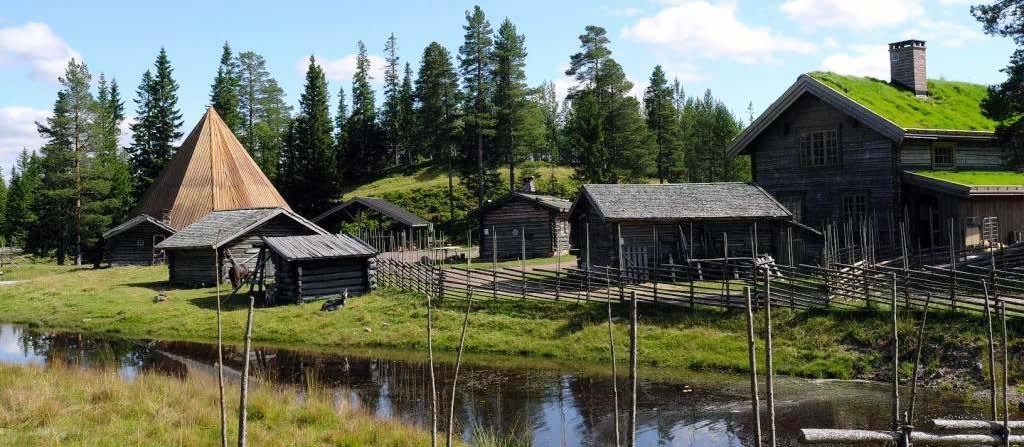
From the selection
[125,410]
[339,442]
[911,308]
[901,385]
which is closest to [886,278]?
[911,308]

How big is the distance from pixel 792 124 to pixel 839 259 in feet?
23.2

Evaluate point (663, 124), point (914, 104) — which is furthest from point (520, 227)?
point (663, 124)

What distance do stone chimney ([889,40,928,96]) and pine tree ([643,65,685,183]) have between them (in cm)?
3606

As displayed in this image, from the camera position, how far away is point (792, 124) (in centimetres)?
3431

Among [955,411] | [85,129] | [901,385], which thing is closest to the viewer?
[955,411]

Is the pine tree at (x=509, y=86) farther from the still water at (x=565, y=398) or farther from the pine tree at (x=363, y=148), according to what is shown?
the still water at (x=565, y=398)

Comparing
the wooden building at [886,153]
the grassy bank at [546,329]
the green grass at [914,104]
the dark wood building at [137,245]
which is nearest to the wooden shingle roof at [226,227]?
the grassy bank at [546,329]

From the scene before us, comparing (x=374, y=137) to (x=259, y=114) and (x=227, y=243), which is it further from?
(x=227, y=243)

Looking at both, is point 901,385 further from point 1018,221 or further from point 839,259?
point 1018,221

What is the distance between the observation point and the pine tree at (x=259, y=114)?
8431cm

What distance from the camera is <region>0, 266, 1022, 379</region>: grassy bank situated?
18719mm

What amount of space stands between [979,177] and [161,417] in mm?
29281

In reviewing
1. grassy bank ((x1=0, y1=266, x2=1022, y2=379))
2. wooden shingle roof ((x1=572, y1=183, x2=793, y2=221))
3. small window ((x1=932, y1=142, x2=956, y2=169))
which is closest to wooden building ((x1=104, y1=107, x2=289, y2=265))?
grassy bank ((x1=0, y1=266, x2=1022, y2=379))

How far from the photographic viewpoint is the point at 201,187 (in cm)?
5197
